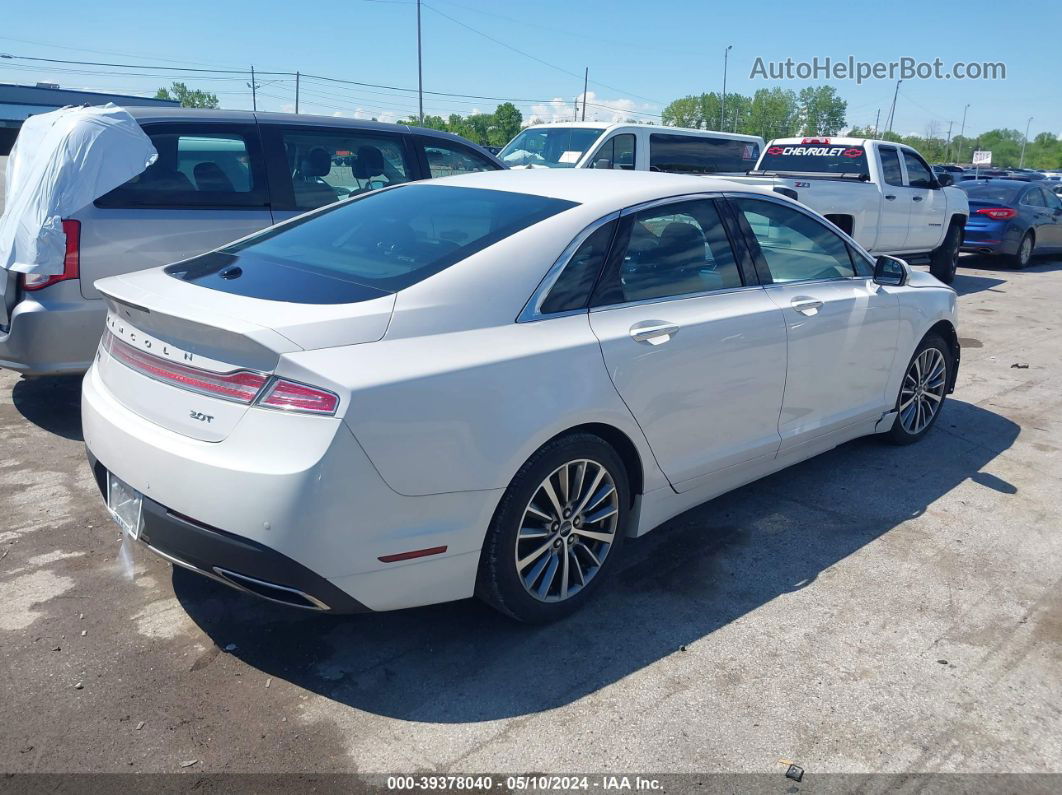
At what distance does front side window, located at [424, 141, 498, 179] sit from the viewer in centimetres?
706

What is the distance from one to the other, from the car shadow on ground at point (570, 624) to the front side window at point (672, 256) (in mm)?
1214

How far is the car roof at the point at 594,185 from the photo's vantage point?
3752 millimetres

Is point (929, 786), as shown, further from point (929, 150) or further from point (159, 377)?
point (929, 150)

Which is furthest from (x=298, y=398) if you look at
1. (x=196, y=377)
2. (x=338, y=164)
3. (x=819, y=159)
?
(x=819, y=159)

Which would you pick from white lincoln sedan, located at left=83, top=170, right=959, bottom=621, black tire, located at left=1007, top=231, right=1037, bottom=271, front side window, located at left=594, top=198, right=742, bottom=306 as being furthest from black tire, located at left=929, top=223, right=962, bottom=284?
front side window, located at left=594, top=198, right=742, bottom=306

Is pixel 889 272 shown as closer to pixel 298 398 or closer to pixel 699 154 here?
pixel 298 398

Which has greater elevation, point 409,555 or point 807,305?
point 807,305

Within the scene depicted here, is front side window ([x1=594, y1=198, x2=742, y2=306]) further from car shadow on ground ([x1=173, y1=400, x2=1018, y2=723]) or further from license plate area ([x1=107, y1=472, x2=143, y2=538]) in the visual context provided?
license plate area ([x1=107, y1=472, x2=143, y2=538])

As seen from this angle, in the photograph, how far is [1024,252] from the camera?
15383mm

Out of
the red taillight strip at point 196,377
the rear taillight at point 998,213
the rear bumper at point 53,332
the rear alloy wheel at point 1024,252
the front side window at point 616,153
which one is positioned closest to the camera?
the red taillight strip at point 196,377

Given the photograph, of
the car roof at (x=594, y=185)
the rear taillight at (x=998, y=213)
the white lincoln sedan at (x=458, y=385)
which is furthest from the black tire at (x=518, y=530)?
the rear taillight at (x=998, y=213)

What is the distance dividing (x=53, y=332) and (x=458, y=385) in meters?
3.34

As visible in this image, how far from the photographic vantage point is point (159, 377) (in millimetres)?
3088

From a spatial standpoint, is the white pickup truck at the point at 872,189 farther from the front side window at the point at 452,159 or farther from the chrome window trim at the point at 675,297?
the chrome window trim at the point at 675,297
